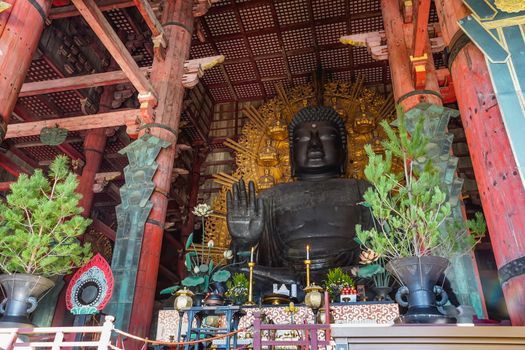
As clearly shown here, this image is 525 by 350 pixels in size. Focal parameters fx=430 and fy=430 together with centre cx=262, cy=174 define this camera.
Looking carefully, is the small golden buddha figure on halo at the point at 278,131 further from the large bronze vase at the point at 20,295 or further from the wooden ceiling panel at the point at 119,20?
the large bronze vase at the point at 20,295

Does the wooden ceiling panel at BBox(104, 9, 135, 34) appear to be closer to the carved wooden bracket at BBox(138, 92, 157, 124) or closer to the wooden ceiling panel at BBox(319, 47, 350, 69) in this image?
the carved wooden bracket at BBox(138, 92, 157, 124)

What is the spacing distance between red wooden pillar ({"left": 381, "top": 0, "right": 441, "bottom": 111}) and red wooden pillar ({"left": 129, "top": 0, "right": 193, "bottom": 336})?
2.61 m

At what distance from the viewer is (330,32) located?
8.09 m

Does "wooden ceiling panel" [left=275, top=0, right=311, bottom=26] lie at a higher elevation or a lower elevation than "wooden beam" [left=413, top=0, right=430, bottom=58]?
higher

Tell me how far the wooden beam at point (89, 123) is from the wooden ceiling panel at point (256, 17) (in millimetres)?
3496

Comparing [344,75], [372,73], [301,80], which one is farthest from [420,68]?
[301,80]

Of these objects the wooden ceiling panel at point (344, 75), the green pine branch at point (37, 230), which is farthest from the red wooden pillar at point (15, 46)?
the wooden ceiling panel at point (344, 75)

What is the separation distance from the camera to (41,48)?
6.51 m

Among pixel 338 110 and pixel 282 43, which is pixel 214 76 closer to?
pixel 282 43

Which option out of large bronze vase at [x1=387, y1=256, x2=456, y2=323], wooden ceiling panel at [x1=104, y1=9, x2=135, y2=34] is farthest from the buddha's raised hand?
wooden ceiling panel at [x1=104, y1=9, x2=135, y2=34]

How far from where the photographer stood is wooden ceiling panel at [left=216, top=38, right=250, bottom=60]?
26.9ft

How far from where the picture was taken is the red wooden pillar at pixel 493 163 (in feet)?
6.97

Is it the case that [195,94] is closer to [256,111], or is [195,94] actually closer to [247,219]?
[256,111]

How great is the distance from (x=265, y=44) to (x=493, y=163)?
6491 millimetres
